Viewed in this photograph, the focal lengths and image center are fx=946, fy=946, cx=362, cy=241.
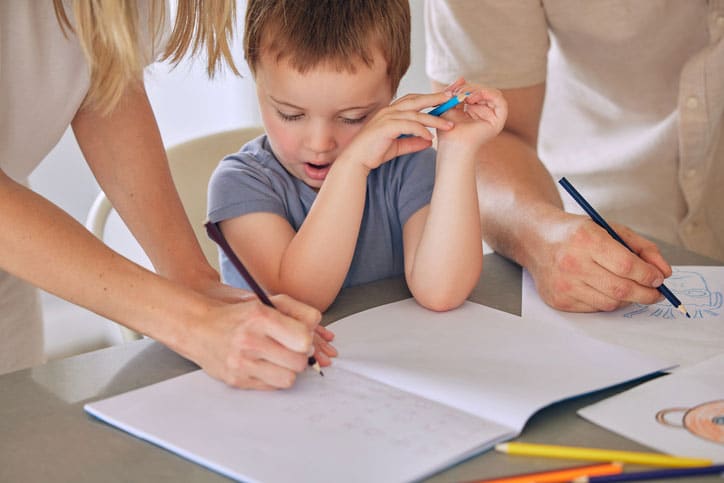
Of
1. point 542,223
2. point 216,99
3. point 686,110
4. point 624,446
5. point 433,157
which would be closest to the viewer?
point 624,446

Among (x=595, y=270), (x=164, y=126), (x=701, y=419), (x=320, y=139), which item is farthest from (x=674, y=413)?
(x=164, y=126)

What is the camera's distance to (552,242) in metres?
1.10

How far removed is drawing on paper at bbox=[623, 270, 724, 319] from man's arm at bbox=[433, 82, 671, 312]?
0.07 feet

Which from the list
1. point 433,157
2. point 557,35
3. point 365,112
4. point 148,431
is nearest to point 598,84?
point 557,35

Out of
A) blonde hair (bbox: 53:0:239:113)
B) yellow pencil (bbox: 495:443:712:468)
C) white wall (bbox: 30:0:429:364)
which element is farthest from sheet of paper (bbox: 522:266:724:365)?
white wall (bbox: 30:0:429:364)

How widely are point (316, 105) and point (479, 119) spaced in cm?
19

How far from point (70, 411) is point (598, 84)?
103 centimetres

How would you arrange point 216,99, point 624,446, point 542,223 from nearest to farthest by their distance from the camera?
1. point 624,446
2. point 542,223
3. point 216,99

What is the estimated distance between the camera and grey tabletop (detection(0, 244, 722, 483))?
0.71 m

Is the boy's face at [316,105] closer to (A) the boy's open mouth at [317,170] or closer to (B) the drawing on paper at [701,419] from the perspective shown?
(A) the boy's open mouth at [317,170]

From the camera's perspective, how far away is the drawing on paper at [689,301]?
40.6 inches

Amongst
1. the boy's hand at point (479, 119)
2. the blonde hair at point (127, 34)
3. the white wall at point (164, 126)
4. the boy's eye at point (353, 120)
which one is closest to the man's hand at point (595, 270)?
the boy's hand at point (479, 119)

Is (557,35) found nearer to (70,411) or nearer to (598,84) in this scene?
(598,84)

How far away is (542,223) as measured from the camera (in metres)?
1.15
